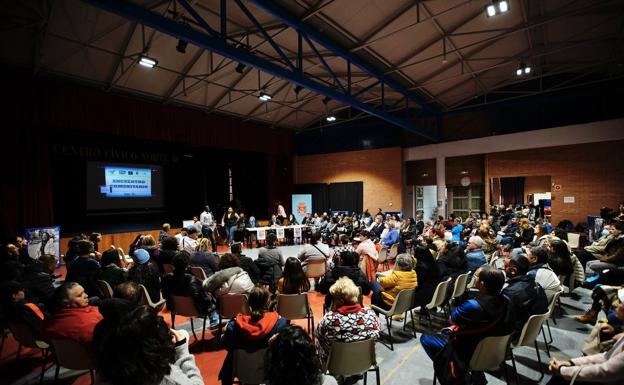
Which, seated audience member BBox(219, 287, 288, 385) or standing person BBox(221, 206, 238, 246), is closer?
seated audience member BBox(219, 287, 288, 385)

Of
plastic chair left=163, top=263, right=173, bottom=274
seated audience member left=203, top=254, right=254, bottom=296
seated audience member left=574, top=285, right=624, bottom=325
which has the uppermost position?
seated audience member left=203, top=254, right=254, bottom=296

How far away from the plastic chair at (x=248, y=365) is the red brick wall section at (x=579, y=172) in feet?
39.3

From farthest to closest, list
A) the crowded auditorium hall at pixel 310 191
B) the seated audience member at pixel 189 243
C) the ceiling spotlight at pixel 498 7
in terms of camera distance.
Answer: the seated audience member at pixel 189 243, the ceiling spotlight at pixel 498 7, the crowded auditorium hall at pixel 310 191

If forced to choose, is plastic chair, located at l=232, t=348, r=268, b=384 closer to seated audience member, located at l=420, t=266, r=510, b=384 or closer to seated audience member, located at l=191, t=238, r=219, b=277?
seated audience member, located at l=420, t=266, r=510, b=384

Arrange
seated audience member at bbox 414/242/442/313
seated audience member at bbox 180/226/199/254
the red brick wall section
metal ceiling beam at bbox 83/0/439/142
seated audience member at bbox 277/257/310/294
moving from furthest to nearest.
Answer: the red brick wall section, seated audience member at bbox 180/226/199/254, metal ceiling beam at bbox 83/0/439/142, seated audience member at bbox 414/242/442/313, seated audience member at bbox 277/257/310/294

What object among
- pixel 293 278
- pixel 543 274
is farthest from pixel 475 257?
pixel 293 278

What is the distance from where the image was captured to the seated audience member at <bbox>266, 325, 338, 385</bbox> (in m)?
1.35

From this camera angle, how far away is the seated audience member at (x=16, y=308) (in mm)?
2949

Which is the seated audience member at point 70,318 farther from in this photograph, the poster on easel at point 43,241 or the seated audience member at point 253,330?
the poster on easel at point 43,241

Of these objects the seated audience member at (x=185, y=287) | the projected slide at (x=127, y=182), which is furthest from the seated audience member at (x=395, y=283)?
the projected slide at (x=127, y=182)

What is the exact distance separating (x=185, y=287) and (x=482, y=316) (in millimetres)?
3048

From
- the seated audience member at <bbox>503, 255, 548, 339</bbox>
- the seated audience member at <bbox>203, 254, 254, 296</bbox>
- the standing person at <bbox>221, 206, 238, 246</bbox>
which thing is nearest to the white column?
the standing person at <bbox>221, 206, 238, 246</bbox>

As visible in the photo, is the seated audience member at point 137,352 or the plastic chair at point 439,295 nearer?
the seated audience member at point 137,352

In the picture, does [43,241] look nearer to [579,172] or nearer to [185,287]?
[185,287]
